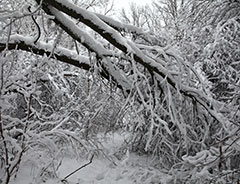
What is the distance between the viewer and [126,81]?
3.69m

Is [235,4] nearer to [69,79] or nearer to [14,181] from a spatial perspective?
[69,79]

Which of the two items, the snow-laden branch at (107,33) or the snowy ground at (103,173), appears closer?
the snow-laden branch at (107,33)

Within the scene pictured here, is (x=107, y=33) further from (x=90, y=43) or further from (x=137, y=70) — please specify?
(x=137, y=70)

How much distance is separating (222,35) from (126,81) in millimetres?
3043

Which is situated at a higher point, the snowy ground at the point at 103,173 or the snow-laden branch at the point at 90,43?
the snow-laden branch at the point at 90,43

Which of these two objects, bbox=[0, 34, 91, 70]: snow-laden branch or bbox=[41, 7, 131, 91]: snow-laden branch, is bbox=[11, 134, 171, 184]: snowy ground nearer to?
bbox=[0, 34, 91, 70]: snow-laden branch

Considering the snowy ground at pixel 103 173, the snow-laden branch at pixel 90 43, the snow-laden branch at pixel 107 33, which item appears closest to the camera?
the snow-laden branch at pixel 107 33

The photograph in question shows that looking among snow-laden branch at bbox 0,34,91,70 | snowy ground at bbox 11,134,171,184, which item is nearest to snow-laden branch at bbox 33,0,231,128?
snow-laden branch at bbox 0,34,91,70

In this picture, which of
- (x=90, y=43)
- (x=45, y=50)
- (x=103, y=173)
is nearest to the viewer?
(x=90, y=43)

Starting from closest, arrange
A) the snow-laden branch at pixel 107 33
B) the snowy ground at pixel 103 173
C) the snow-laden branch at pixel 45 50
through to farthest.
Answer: the snow-laden branch at pixel 107 33 < the snow-laden branch at pixel 45 50 < the snowy ground at pixel 103 173

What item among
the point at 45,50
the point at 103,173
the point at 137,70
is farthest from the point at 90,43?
the point at 103,173

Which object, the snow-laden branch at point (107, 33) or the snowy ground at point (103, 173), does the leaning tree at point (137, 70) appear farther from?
the snowy ground at point (103, 173)

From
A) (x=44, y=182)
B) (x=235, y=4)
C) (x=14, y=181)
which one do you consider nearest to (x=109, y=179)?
(x=44, y=182)

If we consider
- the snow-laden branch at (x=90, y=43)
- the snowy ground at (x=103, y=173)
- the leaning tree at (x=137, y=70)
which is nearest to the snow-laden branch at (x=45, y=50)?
the leaning tree at (x=137, y=70)
